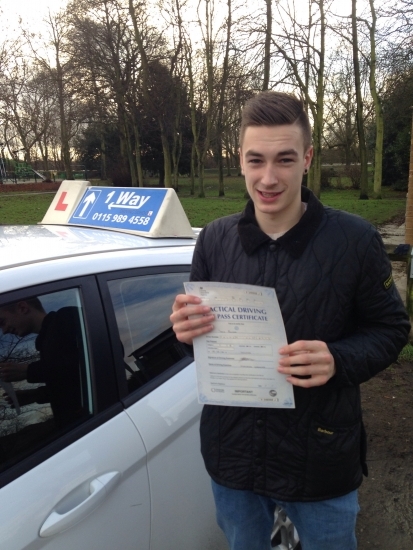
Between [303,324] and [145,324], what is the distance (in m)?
0.74

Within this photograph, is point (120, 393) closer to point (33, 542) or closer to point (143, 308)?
point (143, 308)

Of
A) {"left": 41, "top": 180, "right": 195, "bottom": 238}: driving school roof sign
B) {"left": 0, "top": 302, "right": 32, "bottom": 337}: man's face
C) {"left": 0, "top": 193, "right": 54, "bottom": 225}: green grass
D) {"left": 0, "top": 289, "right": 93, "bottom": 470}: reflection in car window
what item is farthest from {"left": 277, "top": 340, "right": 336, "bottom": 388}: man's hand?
{"left": 0, "top": 193, "right": 54, "bottom": 225}: green grass

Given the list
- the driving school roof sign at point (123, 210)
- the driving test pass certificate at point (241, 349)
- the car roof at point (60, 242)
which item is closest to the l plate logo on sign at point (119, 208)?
the driving school roof sign at point (123, 210)

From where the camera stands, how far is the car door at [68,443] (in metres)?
1.35

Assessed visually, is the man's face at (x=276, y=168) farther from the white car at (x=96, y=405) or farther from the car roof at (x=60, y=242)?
the car roof at (x=60, y=242)

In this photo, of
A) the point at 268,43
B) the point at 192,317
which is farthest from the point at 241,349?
the point at 268,43

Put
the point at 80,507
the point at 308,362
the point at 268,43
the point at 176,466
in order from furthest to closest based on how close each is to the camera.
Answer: the point at 268,43 < the point at 176,466 < the point at 80,507 < the point at 308,362

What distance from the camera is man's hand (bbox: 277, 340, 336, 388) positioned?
131cm

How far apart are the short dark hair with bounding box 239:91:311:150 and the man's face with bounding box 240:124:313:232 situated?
2cm

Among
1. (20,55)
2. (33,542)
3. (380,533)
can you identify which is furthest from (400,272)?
(20,55)

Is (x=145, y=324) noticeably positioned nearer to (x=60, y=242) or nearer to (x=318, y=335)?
(x=60, y=242)

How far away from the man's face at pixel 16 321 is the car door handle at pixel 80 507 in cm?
51

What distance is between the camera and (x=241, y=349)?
4.57 ft

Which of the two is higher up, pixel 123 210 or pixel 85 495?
pixel 123 210
